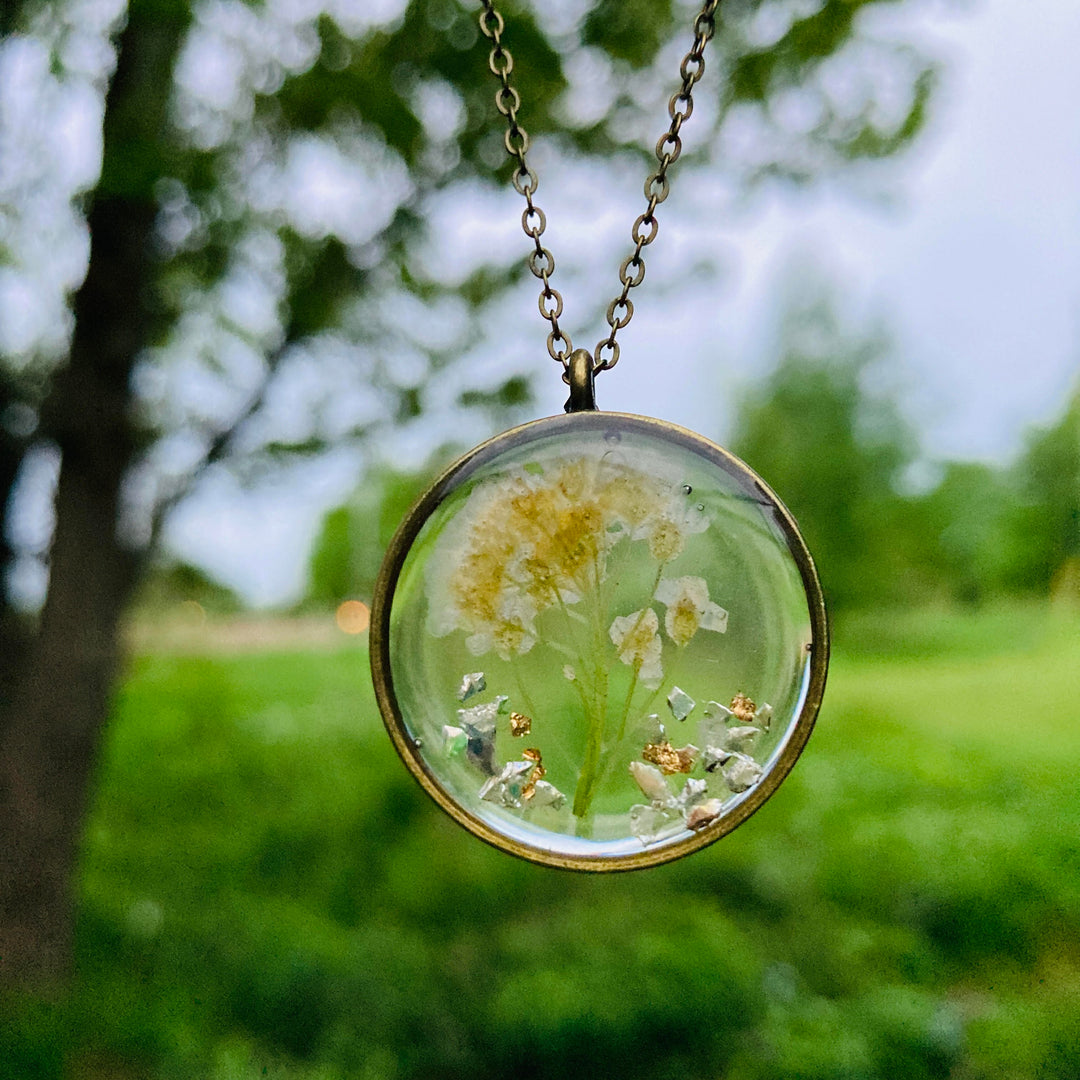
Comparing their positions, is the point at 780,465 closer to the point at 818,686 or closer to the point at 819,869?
the point at 819,869

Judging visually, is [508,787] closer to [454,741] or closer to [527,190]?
[454,741]

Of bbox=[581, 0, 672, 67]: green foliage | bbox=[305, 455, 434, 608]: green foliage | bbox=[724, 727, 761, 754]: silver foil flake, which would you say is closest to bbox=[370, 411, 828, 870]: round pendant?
bbox=[724, 727, 761, 754]: silver foil flake

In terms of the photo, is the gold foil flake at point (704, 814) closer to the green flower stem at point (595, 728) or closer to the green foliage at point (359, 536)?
the green flower stem at point (595, 728)

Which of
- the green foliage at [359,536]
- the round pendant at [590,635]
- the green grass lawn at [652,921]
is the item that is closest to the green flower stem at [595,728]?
the round pendant at [590,635]

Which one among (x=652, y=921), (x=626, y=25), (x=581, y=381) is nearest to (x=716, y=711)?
(x=581, y=381)

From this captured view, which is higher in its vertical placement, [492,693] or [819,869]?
[819,869]

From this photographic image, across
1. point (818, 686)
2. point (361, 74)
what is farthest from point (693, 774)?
point (361, 74)
